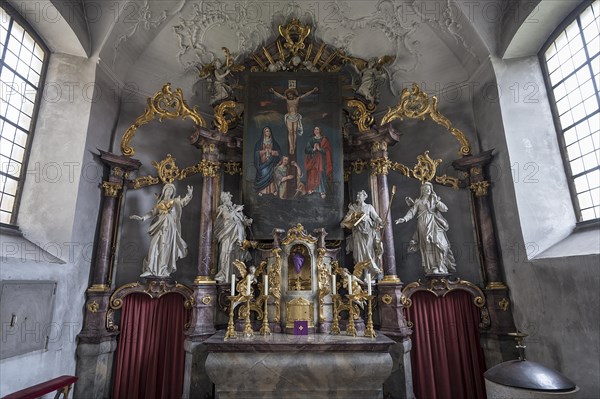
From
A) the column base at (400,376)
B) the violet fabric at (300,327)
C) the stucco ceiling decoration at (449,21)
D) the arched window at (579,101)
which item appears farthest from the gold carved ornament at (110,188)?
the arched window at (579,101)

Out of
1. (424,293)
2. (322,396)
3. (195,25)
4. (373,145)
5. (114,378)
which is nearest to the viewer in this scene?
(322,396)

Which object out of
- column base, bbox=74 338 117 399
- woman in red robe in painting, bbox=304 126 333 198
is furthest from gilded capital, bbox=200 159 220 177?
column base, bbox=74 338 117 399

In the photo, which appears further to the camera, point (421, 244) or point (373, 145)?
point (373, 145)

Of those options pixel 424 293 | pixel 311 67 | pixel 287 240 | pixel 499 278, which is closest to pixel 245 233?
pixel 287 240

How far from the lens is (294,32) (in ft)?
27.4

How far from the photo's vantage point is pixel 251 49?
338 inches

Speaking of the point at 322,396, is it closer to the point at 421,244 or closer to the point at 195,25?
the point at 421,244

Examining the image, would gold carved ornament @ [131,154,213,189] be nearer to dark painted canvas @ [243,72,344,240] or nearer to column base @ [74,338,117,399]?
dark painted canvas @ [243,72,344,240]

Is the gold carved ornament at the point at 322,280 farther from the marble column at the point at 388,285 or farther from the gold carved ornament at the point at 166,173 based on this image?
the gold carved ornament at the point at 166,173

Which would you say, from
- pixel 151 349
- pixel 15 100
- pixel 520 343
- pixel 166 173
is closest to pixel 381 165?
pixel 520 343

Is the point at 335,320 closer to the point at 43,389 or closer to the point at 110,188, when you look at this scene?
the point at 43,389

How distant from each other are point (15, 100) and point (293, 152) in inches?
203

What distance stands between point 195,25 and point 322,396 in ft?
27.2

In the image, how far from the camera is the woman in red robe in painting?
7277mm
